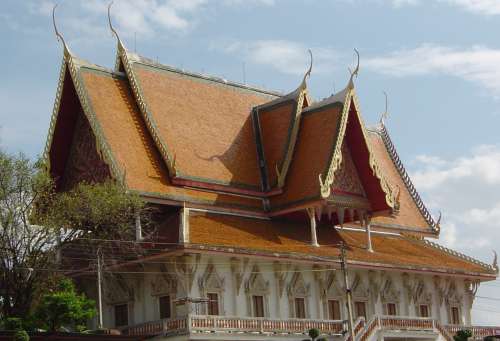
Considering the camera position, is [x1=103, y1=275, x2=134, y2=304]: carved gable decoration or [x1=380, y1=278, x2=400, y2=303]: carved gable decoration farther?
[x1=380, y1=278, x2=400, y2=303]: carved gable decoration

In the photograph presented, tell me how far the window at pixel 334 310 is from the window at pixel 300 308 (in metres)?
1.09

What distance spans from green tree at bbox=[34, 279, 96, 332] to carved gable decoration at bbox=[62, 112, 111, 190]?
5.30 m

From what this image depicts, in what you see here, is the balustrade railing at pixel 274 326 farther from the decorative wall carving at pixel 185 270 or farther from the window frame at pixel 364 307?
the window frame at pixel 364 307

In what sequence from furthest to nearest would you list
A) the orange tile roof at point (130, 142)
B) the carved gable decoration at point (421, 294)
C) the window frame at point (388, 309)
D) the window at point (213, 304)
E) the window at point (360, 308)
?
the carved gable decoration at point (421, 294), the window frame at point (388, 309), the window at point (360, 308), the orange tile roof at point (130, 142), the window at point (213, 304)

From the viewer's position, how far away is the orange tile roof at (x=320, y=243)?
3375cm

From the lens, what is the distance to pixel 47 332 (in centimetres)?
2864

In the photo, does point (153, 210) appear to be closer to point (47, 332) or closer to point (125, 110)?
point (125, 110)

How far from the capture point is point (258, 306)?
34438 millimetres

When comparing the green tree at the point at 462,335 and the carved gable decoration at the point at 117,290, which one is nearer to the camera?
the carved gable decoration at the point at 117,290

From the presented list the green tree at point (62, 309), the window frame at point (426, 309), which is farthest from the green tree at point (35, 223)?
the window frame at point (426, 309)

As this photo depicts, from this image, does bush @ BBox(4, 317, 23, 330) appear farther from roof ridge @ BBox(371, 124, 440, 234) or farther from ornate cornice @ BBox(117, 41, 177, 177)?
roof ridge @ BBox(371, 124, 440, 234)

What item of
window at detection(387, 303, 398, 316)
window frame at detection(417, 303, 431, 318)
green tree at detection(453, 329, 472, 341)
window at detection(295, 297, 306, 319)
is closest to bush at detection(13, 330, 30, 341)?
window at detection(295, 297, 306, 319)

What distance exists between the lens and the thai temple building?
32938 mm

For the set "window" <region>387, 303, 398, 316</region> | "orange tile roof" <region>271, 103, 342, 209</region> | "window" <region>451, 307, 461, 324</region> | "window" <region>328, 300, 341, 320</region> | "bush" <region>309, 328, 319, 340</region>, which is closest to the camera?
"bush" <region>309, 328, 319, 340</region>
